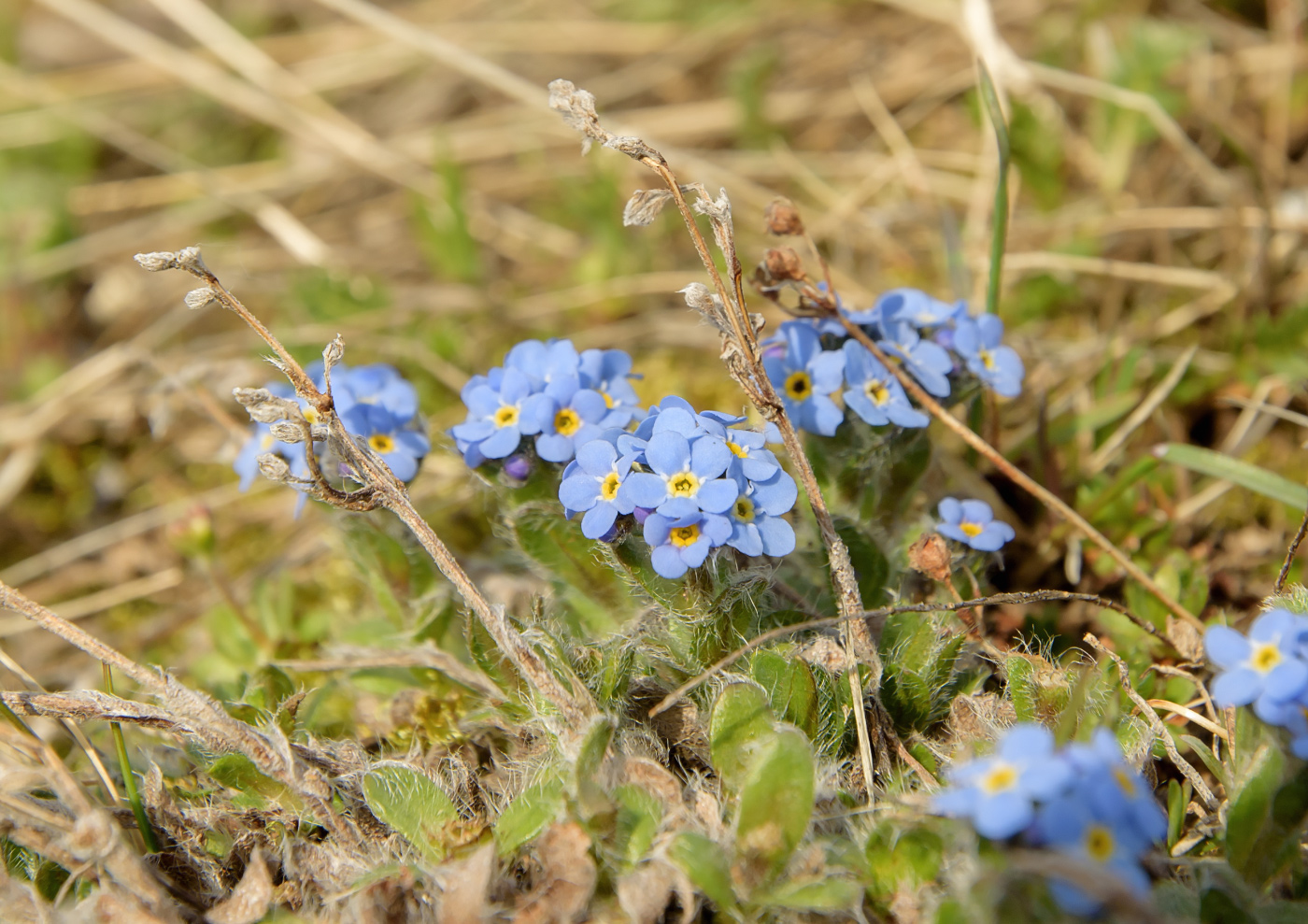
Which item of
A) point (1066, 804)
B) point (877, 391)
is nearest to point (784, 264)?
point (877, 391)

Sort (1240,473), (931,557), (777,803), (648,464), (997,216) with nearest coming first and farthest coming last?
(777,803), (648,464), (931,557), (1240,473), (997,216)

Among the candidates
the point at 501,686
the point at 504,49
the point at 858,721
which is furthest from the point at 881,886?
the point at 504,49

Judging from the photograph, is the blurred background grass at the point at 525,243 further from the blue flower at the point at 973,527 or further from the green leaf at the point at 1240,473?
the blue flower at the point at 973,527

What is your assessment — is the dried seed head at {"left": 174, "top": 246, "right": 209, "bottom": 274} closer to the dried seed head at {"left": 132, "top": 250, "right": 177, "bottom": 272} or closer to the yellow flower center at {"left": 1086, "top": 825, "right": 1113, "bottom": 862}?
the dried seed head at {"left": 132, "top": 250, "right": 177, "bottom": 272}

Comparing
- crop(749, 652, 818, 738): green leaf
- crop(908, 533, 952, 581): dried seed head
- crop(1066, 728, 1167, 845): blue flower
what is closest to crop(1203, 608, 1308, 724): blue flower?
crop(1066, 728, 1167, 845): blue flower

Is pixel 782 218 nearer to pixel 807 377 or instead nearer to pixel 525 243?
pixel 807 377
